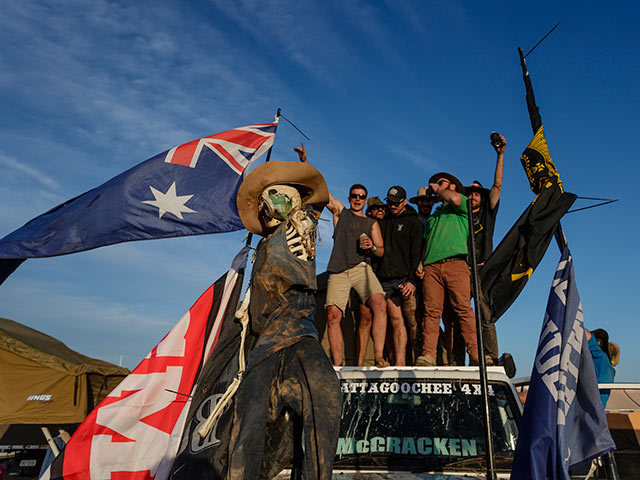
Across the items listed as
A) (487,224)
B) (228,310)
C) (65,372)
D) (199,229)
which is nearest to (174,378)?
(228,310)

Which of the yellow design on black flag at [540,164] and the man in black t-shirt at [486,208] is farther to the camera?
the man in black t-shirt at [486,208]

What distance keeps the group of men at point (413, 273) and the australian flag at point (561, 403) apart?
143cm

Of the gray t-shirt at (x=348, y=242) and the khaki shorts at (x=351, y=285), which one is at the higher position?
the gray t-shirt at (x=348, y=242)

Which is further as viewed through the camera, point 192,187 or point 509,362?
point 192,187

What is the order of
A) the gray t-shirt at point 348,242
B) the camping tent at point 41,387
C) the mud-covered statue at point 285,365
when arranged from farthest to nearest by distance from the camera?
the camping tent at point 41,387
the gray t-shirt at point 348,242
the mud-covered statue at point 285,365

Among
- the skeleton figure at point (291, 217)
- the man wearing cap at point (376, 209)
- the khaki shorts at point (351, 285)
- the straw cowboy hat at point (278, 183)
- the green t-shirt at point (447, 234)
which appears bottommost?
the skeleton figure at point (291, 217)

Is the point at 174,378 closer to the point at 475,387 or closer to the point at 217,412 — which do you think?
the point at 217,412

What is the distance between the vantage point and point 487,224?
5848mm

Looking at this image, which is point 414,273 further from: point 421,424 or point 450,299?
point 421,424

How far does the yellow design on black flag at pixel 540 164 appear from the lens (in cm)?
479

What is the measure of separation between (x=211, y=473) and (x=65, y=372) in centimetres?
778

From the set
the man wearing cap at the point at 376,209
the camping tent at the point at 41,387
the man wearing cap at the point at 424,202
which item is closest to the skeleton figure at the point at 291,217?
the man wearing cap at the point at 376,209

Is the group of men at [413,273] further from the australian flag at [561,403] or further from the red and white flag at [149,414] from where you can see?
the australian flag at [561,403]

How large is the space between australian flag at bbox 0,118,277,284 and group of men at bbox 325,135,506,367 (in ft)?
4.39
